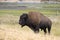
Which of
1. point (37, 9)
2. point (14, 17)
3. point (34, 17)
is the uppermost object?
point (34, 17)

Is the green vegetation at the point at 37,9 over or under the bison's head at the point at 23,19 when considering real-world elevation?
under

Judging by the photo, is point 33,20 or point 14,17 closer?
point 33,20

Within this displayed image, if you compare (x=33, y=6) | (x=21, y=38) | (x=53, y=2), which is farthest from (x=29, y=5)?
(x=21, y=38)

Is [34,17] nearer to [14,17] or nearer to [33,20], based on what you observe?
[33,20]

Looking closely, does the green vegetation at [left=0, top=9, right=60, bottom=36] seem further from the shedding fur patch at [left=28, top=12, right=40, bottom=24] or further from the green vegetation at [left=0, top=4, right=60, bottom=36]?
the shedding fur patch at [left=28, top=12, right=40, bottom=24]

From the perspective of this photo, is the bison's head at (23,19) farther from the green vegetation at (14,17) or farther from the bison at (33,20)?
the green vegetation at (14,17)

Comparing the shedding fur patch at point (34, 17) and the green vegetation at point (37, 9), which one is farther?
the green vegetation at point (37, 9)

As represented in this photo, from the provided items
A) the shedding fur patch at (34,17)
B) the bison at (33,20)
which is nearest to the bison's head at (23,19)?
the bison at (33,20)

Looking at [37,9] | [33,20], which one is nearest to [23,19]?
[33,20]

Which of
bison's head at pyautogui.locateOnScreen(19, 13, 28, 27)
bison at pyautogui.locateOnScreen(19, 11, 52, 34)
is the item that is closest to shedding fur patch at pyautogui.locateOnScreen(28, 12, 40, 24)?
bison at pyautogui.locateOnScreen(19, 11, 52, 34)

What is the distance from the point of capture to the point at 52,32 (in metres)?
7.11

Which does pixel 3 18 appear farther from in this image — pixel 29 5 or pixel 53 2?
pixel 53 2

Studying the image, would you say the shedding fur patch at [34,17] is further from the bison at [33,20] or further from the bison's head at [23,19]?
the bison's head at [23,19]

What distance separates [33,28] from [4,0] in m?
1.50
